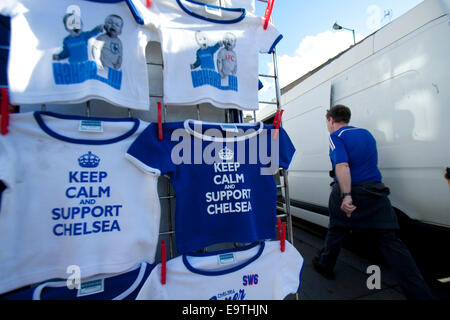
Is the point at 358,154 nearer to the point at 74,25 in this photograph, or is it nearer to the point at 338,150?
the point at 338,150

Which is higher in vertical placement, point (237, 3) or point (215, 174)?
point (237, 3)

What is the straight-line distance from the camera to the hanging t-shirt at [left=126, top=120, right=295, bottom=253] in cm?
114

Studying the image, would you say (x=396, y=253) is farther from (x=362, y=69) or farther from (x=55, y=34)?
(x=55, y=34)

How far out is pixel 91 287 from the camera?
0.98m

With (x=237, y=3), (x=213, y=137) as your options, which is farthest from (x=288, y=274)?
(x=237, y=3)

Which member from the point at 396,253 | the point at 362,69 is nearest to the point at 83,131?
the point at 396,253

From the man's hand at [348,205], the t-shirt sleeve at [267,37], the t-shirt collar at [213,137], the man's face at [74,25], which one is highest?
the t-shirt sleeve at [267,37]

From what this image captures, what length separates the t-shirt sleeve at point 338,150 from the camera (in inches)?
74.4

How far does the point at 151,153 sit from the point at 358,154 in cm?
180

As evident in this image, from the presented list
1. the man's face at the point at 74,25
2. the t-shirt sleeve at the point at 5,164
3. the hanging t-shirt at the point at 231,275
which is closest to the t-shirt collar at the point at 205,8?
the man's face at the point at 74,25

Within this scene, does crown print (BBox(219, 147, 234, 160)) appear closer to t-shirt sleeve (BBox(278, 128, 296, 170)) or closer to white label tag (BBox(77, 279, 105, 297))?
t-shirt sleeve (BBox(278, 128, 296, 170))

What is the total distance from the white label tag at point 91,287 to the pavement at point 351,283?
4.48ft

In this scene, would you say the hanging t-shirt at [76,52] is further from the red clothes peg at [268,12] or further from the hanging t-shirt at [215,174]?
the red clothes peg at [268,12]
